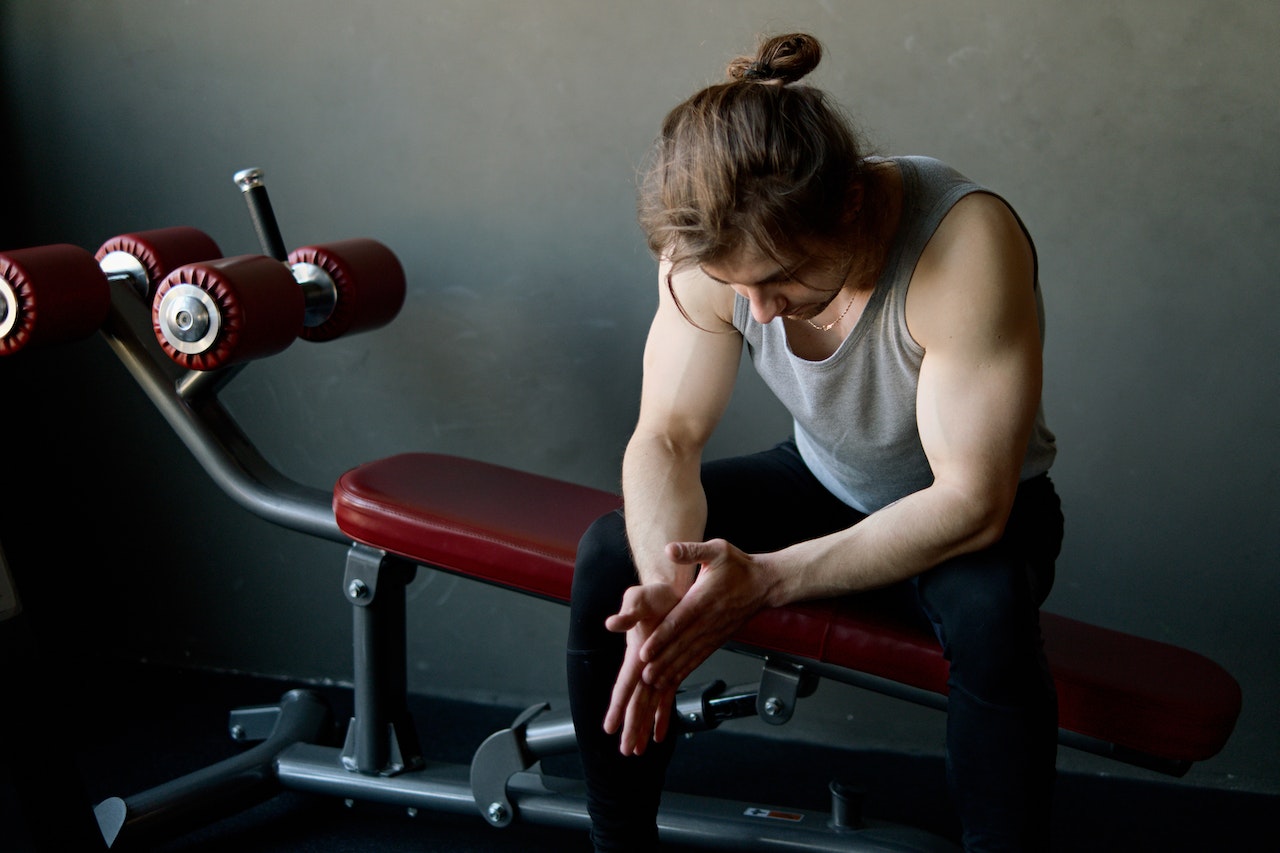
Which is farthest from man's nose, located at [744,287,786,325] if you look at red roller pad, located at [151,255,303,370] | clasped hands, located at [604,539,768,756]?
red roller pad, located at [151,255,303,370]

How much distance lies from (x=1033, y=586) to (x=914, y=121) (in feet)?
2.81

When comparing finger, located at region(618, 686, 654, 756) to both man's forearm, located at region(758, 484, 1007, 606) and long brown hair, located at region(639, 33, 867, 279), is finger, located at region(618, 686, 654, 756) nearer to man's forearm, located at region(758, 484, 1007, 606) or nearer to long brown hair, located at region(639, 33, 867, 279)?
man's forearm, located at region(758, 484, 1007, 606)

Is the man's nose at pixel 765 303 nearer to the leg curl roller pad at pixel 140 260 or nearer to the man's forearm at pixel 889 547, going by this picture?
the man's forearm at pixel 889 547

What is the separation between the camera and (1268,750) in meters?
1.93

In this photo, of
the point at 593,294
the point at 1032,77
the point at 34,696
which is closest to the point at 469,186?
the point at 593,294

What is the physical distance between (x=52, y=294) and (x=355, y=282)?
42cm

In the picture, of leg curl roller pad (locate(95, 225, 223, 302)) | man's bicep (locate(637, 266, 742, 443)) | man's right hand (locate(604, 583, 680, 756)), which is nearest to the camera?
man's right hand (locate(604, 583, 680, 756))

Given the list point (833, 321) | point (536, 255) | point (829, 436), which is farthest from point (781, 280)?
point (536, 255)

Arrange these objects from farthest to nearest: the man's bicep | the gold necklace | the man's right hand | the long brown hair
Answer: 1. the man's bicep
2. the gold necklace
3. the man's right hand
4. the long brown hair

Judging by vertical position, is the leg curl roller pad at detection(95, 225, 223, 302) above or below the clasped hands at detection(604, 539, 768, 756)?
above

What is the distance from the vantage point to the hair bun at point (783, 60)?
1.17 metres

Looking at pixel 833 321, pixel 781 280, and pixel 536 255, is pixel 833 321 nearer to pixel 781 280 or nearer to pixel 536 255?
pixel 781 280

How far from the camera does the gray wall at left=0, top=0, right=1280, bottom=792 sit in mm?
1776

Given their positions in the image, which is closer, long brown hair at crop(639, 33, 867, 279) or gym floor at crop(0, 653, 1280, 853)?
long brown hair at crop(639, 33, 867, 279)
